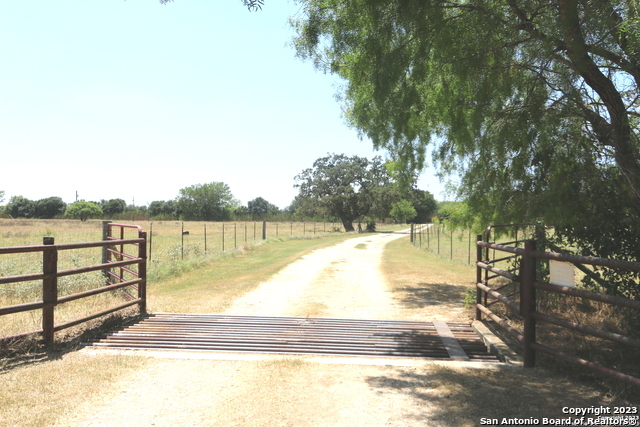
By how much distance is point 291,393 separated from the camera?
431 centimetres

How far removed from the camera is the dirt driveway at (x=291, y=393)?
3.74 metres

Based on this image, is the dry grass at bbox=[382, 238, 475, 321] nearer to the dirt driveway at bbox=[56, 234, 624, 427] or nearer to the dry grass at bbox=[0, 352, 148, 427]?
the dirt driveway at bbox=[56, 234, 624, 427]

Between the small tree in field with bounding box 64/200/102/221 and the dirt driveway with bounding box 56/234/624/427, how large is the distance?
324 feet

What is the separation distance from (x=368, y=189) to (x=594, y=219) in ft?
174

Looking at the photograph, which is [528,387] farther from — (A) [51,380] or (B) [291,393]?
(A) [51,380]

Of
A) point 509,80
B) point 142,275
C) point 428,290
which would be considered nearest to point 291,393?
point 142,275

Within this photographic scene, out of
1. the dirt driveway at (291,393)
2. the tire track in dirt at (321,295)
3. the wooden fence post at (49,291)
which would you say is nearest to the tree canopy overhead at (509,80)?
the tire track in dirt at (321,295)

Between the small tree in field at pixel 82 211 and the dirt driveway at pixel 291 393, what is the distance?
324 ft

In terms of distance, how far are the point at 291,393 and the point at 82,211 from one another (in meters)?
105

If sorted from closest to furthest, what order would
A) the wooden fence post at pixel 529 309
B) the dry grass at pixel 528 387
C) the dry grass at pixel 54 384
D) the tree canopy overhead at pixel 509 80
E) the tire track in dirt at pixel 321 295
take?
the dry grass at pixel 54 384
the dry grass at pixel 528 387
the wooden fence post at pixel 529 309
the tree canopy overhead at pixel 509 80
the tire track in dirt at pixel 321 295

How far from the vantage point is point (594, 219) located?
277 inches

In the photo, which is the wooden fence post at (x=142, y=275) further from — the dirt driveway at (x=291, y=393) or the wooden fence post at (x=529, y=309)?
the wooden fence post at (x=529, y=309)

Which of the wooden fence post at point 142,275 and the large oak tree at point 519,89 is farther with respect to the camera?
the wooden fence post at point 142,275

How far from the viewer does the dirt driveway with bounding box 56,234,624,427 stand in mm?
3738
